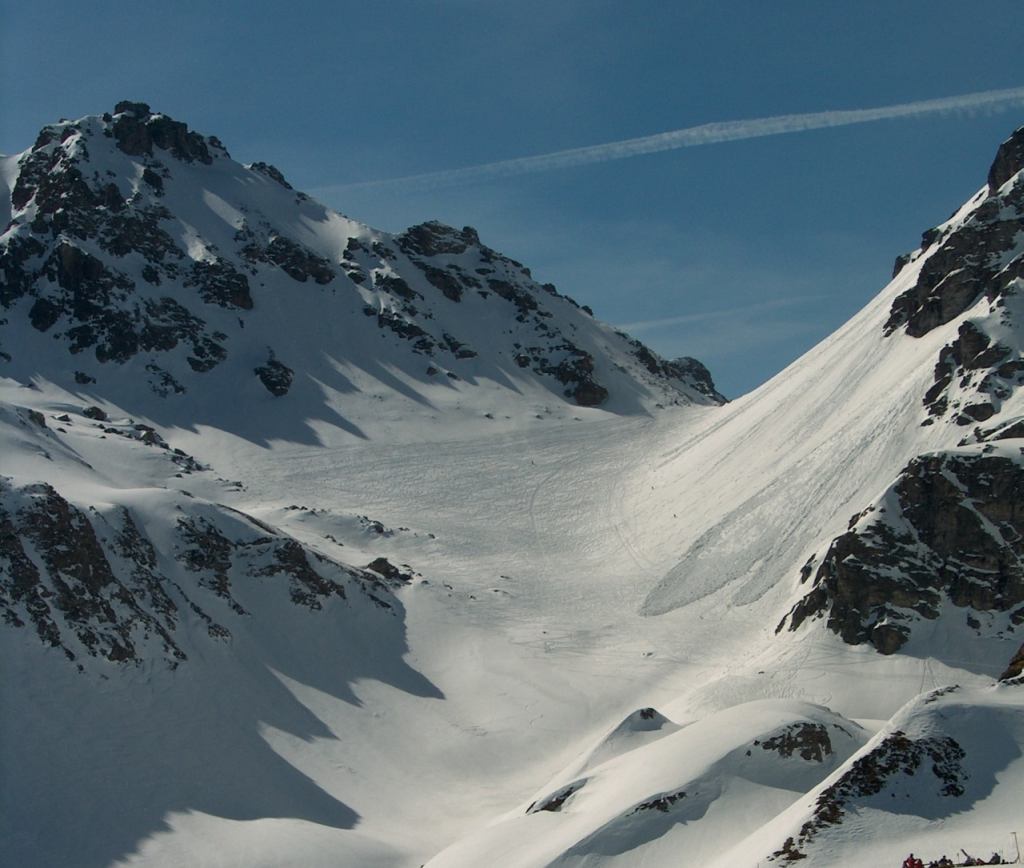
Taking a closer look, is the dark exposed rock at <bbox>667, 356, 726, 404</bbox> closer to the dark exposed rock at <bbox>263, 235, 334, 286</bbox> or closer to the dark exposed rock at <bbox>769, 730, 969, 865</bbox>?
the dark exposed rock at <bbox>263, 235, 334, 286</bbox>

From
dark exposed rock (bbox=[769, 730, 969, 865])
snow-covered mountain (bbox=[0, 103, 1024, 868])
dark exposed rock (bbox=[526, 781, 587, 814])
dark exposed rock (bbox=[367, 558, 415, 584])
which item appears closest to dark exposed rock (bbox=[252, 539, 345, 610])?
snow-covered mountain (bbox=[0, 103, 1024, 868])

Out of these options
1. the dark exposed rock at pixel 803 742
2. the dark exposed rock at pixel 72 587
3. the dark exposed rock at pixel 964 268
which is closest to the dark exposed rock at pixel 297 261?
the dark exposed rock at pixel 964 268

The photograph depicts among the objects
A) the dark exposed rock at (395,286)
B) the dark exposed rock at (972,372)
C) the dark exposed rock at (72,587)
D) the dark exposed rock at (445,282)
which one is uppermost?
the dark exposed rock at (445,282)

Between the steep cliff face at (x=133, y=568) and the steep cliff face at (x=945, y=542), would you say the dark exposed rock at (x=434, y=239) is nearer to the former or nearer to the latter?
the steep cliff face at (x=133, y=568)

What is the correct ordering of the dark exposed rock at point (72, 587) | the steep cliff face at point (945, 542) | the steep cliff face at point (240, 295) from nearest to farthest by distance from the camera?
1. the dark exposed rock at point (72, 587)
2. the steep cliff face at point (945, 542)
3. the steep cliff face at point (240, 295)

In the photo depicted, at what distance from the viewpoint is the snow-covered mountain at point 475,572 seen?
4912 centimetres

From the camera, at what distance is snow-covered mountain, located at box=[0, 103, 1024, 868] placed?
49.1 m

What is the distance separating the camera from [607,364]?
506ft

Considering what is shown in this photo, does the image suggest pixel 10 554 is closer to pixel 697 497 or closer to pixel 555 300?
pixel 697 497

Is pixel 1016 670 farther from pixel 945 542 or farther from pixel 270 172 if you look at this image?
pixel 270 172

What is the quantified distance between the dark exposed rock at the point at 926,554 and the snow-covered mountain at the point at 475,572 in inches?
8.8

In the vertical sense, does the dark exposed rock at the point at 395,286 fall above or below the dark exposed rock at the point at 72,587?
above

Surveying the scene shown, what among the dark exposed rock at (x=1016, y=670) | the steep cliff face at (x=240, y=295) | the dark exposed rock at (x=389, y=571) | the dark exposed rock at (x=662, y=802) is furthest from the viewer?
the steep cliff face at (x=240, y=295)

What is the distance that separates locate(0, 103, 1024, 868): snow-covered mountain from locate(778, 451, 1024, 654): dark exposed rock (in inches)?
8.8
